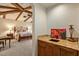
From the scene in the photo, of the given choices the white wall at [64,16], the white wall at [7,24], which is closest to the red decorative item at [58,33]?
the white wall at [64,16]

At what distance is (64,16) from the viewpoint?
1366mm

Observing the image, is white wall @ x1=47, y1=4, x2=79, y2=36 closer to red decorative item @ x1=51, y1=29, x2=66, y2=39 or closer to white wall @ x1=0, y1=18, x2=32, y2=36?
red decorative item @ x1=51, y1=29, x2=66, y2=39

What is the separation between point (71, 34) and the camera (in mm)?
1426

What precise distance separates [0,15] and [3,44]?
Answer: 0.37 m

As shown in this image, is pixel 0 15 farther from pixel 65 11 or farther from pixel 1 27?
pixel 65 11

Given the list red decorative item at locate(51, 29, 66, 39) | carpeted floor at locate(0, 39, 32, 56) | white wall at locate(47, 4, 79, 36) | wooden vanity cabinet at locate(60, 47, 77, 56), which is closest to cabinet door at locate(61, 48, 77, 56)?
wooden vanity cabinet at locate(60, 47, 77, 56)

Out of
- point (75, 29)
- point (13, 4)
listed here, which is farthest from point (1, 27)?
point (75, 29)

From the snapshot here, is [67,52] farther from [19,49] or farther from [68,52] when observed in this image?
[19,49]

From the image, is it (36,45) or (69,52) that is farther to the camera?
(36,45)

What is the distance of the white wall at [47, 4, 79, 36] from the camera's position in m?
1.36

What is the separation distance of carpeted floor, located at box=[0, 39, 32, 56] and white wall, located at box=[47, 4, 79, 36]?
377mm

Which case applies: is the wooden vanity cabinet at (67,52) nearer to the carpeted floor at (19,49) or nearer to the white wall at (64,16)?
the white wall at (64,16)

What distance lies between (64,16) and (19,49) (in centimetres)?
73

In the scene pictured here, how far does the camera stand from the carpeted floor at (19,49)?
1350mm
